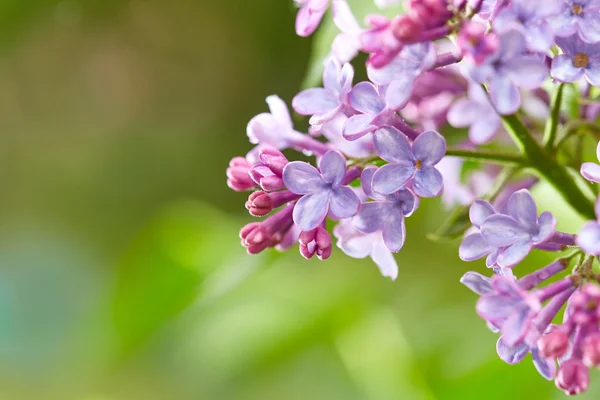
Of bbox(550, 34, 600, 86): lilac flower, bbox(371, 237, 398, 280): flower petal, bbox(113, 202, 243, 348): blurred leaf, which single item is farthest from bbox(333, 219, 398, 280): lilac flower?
bbox(113, 202, 243, 348): blurred leaf

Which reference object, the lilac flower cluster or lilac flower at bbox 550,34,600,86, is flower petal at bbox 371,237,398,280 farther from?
lilac flower at bbox 550,34,600,86

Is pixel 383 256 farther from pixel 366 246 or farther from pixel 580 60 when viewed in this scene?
pixel 580 60

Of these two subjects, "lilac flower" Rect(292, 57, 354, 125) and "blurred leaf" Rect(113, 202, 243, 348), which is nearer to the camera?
"lilac flower" Rect(292, 57, 354, 125)

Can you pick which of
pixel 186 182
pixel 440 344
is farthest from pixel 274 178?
pixel 186 182

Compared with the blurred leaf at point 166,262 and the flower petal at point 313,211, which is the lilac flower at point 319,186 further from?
the blurred leaf at point 166,262

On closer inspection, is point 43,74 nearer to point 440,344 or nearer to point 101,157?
point 101,157

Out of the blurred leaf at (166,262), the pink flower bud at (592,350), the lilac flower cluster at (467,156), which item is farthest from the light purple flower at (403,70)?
the blurred leaf at (166,262)

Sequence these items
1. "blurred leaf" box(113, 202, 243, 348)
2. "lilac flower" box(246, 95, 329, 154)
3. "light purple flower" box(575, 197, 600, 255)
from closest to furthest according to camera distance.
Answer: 1. "light purple flower" box(575, 197, 600, 255)
2. "lilac flower" box(246, 95, 329, 154)
3. "blurred leaf" box(113, 202, 243, 348)

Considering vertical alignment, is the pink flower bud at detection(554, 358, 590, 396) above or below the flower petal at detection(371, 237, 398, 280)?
below
